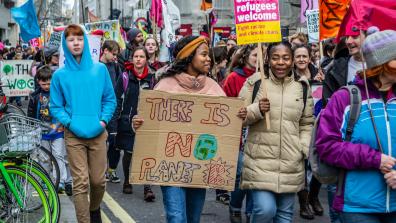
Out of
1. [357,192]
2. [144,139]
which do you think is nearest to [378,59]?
[357,192]

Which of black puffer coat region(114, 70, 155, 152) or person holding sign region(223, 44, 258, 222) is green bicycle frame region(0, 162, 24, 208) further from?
black puffer coat region(114, 70, 155, 152)

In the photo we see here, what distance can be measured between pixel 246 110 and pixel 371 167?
157 cm

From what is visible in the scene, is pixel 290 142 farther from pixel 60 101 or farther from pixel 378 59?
pixel 60 101

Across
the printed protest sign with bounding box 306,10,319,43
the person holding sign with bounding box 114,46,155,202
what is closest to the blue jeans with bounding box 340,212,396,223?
the person holding sign with bounding box 114,46,155,202

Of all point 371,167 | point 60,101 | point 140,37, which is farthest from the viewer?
point 140,37

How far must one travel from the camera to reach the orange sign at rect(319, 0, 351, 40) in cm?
856

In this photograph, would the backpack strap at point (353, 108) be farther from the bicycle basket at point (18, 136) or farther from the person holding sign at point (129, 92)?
the person holding sign at point (129, 92)

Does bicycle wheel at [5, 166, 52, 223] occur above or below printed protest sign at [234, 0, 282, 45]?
below

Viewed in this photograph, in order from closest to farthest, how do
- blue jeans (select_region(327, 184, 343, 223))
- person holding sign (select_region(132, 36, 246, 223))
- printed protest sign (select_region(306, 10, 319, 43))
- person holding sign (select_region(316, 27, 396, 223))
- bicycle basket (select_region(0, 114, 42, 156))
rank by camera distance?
person holding sign (select_region(316, 27, 396, 223)) → person holding sign (select_region(132, 36, 246, 223)) → blue jeans (select_region(327, 184, 343, 223)) → bicycle basket (select_region(0, 114, 42, 156)) → printed protest sign (select_region(306, 10, 319, 43))

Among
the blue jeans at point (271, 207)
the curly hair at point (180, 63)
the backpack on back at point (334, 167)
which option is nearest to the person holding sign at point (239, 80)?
the blue jeans at point (271, 207)

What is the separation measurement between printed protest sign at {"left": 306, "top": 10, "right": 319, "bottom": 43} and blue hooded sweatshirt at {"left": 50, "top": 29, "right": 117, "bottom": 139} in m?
7.71

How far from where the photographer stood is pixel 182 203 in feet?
16.3

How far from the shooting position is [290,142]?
5113 millimetres

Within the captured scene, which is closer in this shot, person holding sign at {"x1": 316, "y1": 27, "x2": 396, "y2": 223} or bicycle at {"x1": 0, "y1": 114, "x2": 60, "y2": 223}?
person holding sign at {"x1": 316, "y1": 27, "x2": 396, "y2": 223}
